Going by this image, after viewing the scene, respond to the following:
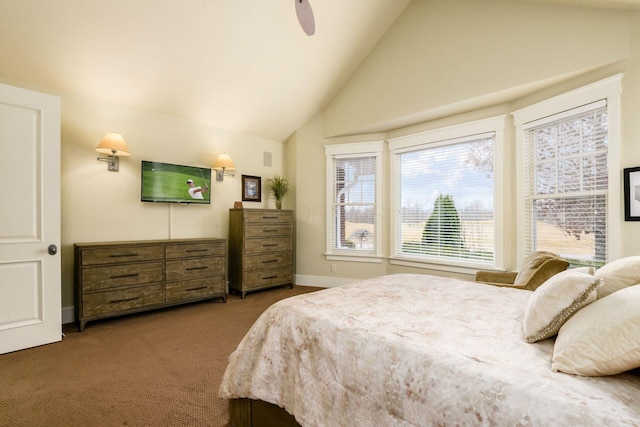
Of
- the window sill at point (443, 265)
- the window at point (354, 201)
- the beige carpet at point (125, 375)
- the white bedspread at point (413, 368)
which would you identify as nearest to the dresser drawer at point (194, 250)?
the beige carpet at point (125, 375)

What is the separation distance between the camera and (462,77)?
3369 millimetres

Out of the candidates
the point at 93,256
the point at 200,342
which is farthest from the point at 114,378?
the point at 93,256

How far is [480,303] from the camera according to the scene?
1.67 meters

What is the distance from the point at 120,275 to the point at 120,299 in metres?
0.26

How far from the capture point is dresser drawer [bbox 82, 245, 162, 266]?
3031mm

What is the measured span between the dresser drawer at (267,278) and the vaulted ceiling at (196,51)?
2.30 meters

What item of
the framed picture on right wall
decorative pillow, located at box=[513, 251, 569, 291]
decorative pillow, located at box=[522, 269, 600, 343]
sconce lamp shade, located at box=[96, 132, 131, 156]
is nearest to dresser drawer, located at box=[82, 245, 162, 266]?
sconce lamp shade, located at box=[96, 132, 131, 156]

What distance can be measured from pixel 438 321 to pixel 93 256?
3302mm

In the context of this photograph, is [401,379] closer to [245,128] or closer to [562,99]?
[562,99]

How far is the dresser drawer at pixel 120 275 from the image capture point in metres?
3.03

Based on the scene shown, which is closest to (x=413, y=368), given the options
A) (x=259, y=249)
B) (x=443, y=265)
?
(x=443, y=265)

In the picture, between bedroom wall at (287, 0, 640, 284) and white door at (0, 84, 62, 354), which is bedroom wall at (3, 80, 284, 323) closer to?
white door at (0, 84, 62, 354)

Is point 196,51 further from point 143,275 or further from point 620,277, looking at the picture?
point 620,277

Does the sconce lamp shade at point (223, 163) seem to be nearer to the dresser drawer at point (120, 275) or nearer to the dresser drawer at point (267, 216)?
the dresser drawer at point (267, 216)
